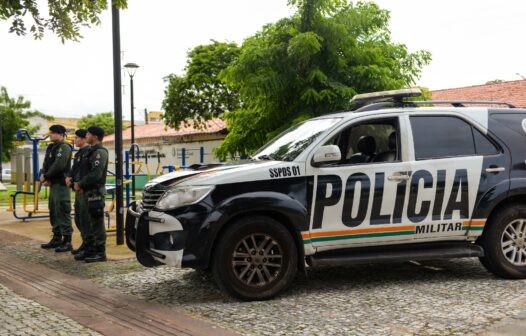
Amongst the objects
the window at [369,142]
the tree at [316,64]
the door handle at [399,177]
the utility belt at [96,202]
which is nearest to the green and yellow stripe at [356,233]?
the door handle at [399,177]

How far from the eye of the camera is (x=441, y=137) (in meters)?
6.35

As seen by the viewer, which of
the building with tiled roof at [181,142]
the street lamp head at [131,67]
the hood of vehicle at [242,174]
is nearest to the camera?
the hood of vehicle at [242,174]

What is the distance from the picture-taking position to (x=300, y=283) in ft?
21.2

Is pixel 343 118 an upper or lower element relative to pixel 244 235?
upper

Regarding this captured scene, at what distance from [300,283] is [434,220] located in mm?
1599

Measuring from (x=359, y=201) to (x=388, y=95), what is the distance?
1.45m

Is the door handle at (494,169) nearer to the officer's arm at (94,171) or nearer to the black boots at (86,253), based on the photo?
the officer's arm at (94,171)

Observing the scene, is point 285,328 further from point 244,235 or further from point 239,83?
point 239,83

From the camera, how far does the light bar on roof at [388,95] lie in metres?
6.43

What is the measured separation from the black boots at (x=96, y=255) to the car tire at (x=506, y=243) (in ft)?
16.3

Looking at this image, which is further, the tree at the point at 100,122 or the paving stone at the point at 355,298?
the tree at the point at 100,122

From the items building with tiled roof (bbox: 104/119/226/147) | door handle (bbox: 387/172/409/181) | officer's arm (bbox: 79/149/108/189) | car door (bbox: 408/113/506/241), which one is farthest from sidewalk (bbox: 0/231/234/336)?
building with tiled roof (bbox: 104/119/226/147)

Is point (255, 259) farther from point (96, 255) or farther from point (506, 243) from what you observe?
point (96, 255)

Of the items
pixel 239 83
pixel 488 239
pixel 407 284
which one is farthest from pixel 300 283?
pixel 239 83
